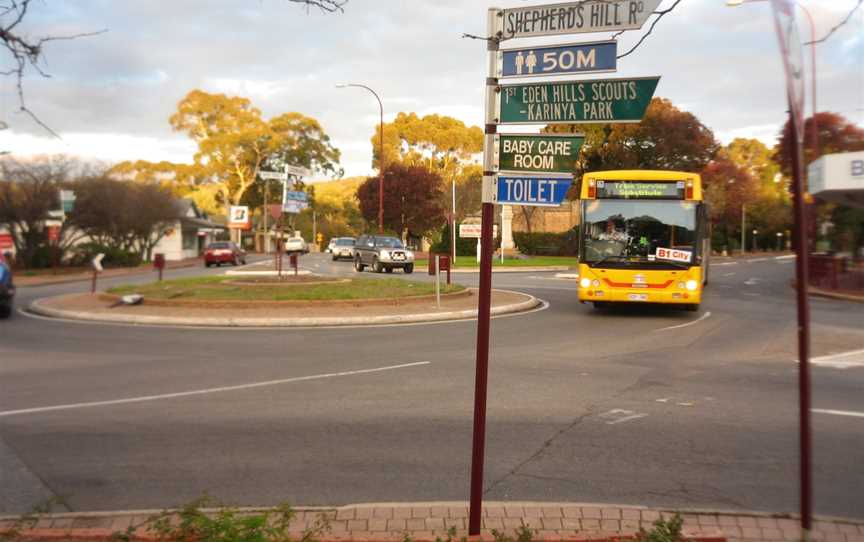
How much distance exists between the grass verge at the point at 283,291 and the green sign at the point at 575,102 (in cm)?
1444

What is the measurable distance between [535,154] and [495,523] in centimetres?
→ 212

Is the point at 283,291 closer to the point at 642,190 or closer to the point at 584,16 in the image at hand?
the point at 642,190

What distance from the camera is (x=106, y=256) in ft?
146

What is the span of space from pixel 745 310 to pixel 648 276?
4.10m

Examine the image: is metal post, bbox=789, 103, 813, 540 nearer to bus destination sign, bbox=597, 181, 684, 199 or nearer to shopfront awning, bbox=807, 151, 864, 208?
bus destination sign, bbox=597, 181, 684, 199

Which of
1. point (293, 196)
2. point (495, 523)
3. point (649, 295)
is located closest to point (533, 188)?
point (495, 523)

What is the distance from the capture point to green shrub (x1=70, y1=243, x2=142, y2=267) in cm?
4303

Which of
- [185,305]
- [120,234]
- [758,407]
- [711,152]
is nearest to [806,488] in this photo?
[758,407]

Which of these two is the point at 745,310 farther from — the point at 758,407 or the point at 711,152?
the point at 711,152

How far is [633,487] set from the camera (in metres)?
5.34

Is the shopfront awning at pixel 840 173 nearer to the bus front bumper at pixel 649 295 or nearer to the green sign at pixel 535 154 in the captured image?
the bus front bumper at pixel 649 295

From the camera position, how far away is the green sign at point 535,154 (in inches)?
170

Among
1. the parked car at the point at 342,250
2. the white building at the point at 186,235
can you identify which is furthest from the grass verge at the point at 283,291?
the white building at the point at 186,235

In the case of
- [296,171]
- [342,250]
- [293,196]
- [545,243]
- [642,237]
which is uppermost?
[296,171]
